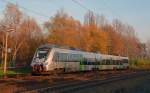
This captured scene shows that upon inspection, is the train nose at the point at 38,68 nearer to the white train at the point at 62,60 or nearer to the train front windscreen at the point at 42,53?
the white train at the point at 62,60

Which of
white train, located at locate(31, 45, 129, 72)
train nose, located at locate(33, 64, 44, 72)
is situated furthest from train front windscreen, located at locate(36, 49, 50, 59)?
train nose, located at locate(33, 64, 44, 72)

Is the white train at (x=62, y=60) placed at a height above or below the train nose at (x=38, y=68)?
above

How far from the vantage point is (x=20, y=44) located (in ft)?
228

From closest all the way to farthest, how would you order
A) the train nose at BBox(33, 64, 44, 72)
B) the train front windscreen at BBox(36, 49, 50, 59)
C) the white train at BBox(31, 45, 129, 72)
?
the train nose at BBox(33, 64, 44, 72) → the white train at BBox(31, 45, 129, 72) → the train front windscreen at BBox(36, 49, 50, 59)

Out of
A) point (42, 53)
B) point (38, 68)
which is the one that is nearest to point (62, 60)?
point (42, 53)

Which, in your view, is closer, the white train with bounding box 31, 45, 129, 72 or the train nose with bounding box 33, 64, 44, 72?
the train nose with bounding box 33, 64, 44, 72

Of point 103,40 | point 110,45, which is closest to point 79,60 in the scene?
point 103,40

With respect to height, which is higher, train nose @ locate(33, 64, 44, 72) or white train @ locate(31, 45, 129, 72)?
white train @ locate(31, 45, 129, 72)

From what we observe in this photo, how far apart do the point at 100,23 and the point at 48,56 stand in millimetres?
66418

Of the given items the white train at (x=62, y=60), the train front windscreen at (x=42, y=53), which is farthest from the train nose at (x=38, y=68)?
the train front windscreen at (x=42, y=53)

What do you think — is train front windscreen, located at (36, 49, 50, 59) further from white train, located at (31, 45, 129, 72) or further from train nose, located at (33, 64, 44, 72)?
train nose, located at (33, 64, 44, 72)

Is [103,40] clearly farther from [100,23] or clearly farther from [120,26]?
[120,26]

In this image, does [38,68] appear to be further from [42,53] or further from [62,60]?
[62,60]

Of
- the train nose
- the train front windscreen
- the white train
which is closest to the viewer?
the train nose
